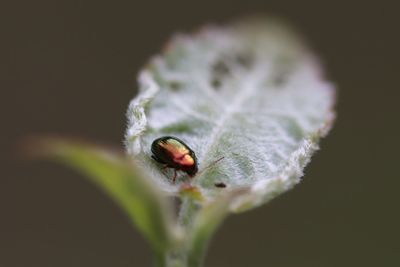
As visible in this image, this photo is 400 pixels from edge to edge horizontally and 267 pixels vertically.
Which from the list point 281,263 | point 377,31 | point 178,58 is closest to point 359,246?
point 281,263

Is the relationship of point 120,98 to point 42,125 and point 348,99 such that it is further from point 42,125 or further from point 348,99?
point 348,99

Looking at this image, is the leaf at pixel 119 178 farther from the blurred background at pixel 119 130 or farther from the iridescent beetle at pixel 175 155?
the blurred background at pixel 119 130

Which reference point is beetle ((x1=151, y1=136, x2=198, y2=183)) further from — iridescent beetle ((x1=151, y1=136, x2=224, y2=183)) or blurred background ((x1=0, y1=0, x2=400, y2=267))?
blurred background ((x1=0, y1=0, x2=400, y2=267))

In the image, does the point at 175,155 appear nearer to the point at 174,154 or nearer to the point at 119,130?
the point at 174,154

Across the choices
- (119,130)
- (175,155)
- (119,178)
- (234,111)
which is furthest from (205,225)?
(119,130)

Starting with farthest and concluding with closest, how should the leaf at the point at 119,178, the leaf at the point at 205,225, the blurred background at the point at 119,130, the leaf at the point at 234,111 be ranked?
the blurred background at the point at 119,130 < the leaf at the point at 234,111 < the leaf at the point at 205,225 < the leaf at the point at 119,178

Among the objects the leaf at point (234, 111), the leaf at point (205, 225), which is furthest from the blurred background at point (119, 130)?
the leaf at point (205, 225)
